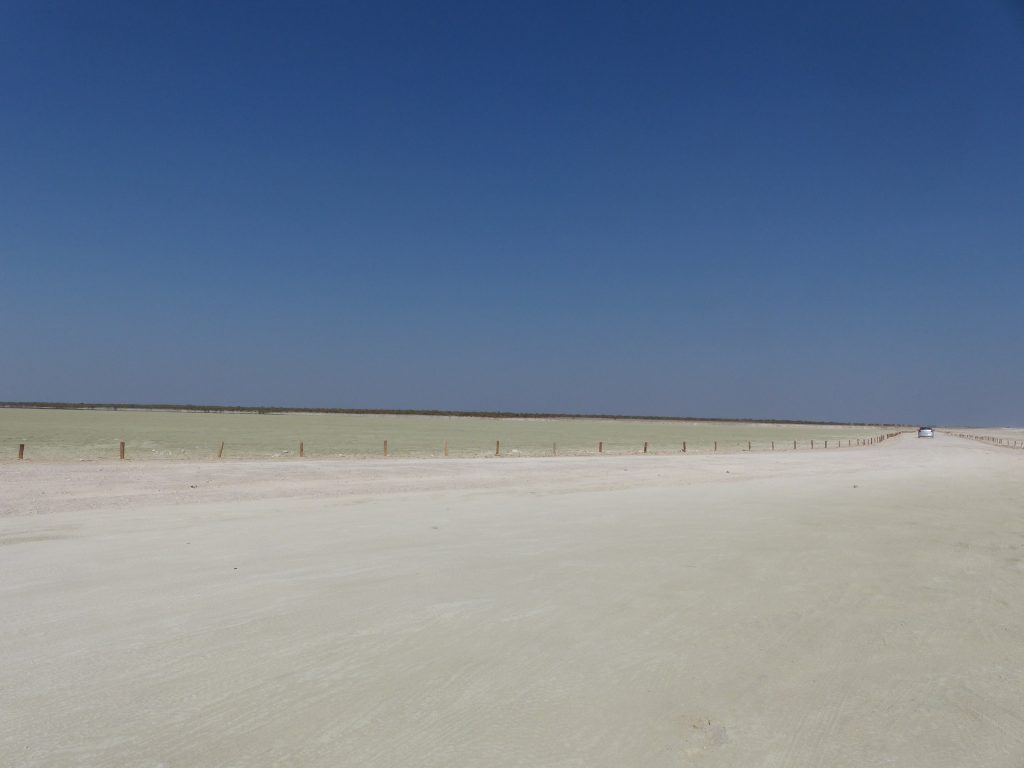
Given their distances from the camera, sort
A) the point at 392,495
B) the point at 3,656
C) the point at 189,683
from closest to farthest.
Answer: the point at 189,683
the point at 3,656
the point at 392,495

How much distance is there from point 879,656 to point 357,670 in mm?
3895

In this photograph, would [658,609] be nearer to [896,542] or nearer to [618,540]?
[618,540]

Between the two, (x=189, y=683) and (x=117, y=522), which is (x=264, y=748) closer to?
(x=189, y=683)

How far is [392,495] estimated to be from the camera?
49.1ft

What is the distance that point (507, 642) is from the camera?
5066mm

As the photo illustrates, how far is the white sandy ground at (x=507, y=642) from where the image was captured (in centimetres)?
362

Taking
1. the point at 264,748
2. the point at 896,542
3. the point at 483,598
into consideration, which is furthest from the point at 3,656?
the point at 896,542

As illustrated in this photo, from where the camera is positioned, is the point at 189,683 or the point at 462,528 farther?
the point at 462,528

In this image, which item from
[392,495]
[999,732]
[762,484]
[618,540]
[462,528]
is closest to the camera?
[999,732]

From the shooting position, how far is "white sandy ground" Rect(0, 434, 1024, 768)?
11.9 feet

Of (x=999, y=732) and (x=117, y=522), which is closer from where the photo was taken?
(x=999, y=732)

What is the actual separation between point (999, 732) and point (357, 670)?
13.1ft

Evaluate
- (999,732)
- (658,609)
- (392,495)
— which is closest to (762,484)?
(392,495)

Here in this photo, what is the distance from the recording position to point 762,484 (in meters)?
18.7
